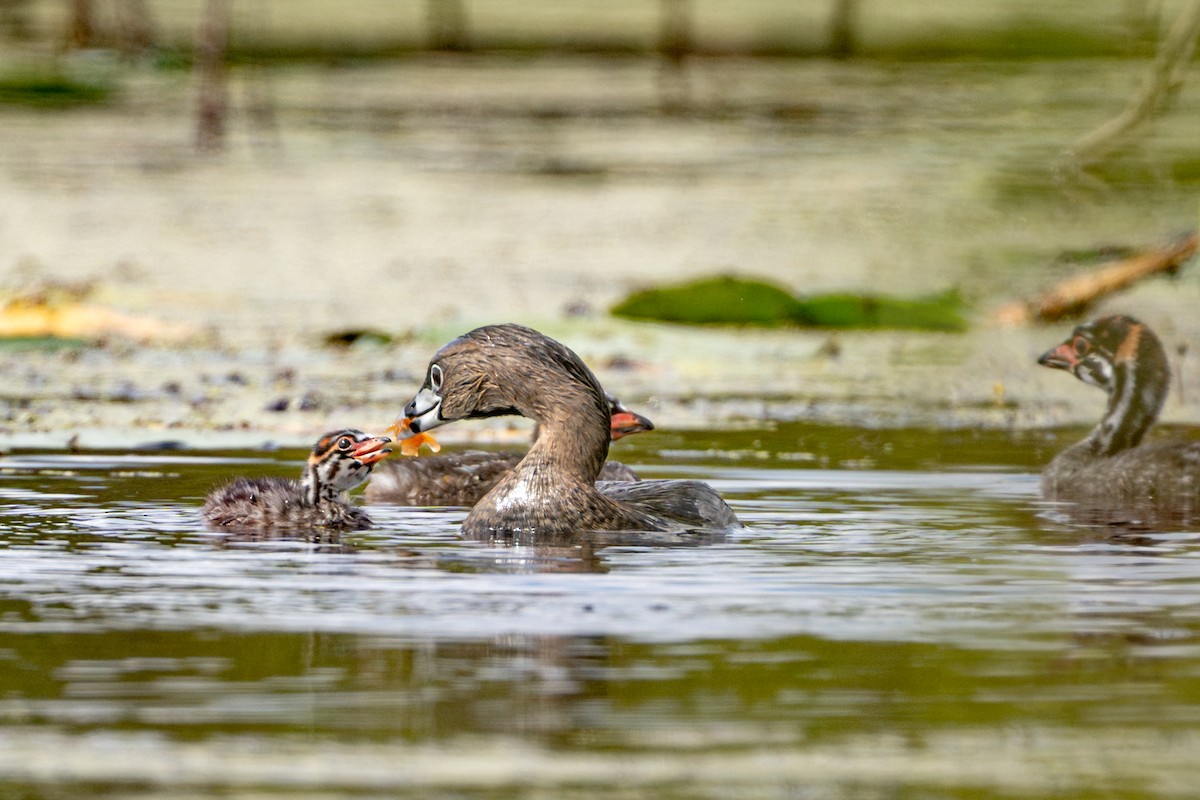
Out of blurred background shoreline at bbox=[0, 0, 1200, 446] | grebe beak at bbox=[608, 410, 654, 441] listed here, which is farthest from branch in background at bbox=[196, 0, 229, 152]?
grebe beak at bbox=[608, 410, 654, 441]

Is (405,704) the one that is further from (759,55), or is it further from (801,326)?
(759,55)

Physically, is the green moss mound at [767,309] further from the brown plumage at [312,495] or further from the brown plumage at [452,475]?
the brown plumage at [312,495]

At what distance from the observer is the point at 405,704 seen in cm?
512

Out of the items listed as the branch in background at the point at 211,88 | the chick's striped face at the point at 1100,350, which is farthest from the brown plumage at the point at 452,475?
the branch in background at the point at 211,88

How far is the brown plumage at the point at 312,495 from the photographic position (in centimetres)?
814

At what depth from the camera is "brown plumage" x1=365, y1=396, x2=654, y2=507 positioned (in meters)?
9.35

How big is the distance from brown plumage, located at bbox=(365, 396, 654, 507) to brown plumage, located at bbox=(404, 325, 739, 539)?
2.62 ft

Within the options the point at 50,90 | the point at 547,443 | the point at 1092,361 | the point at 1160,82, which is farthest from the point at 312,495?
the point at 50,90

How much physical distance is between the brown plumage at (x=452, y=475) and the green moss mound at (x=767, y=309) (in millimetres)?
4814

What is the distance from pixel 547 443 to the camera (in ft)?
26.7

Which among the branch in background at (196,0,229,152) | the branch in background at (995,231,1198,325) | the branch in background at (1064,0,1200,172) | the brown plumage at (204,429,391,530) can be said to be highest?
the branch in background at (196,0,229,152)

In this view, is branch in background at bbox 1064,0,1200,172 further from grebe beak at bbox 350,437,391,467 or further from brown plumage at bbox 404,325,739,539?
grebe beak at bbox 350,437,391,467

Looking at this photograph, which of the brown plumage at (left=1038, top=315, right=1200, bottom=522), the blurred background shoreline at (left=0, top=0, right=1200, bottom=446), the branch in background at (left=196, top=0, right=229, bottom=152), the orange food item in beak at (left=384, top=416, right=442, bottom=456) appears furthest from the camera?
the branch in background at (left=196, top=0, right=229, bottom=152)

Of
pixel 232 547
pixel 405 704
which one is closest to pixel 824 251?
pixel 232 547
